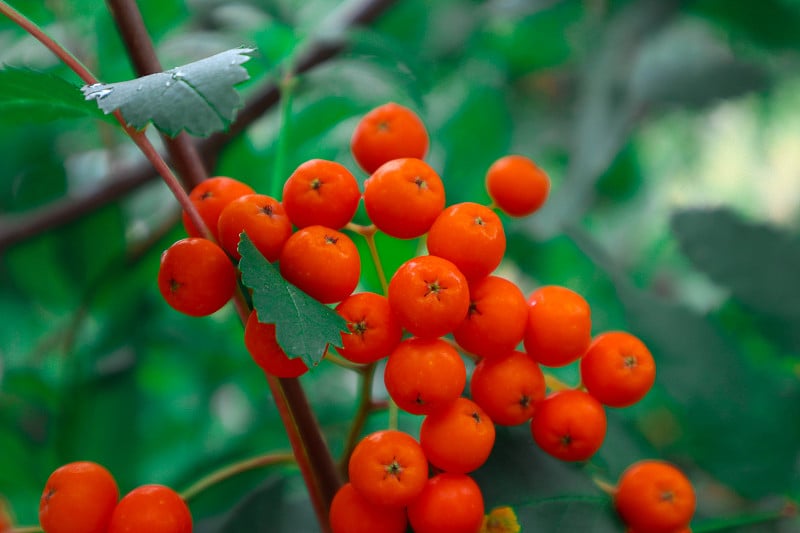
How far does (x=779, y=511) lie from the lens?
51 cm

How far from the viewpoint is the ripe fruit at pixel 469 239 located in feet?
1.10

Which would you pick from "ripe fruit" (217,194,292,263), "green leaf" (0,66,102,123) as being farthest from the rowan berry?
"green leaf" (0,66,102,123)

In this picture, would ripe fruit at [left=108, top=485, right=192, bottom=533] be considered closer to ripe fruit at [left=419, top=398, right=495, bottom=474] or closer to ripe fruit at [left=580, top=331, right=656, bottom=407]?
ripe fruit at [left=419, top=398, right=495, bottom=474]

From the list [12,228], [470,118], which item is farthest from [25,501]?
[470,118]

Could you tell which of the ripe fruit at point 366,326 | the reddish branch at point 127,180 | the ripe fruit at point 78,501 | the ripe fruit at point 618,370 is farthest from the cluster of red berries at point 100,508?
the reddish branch at point 127,180

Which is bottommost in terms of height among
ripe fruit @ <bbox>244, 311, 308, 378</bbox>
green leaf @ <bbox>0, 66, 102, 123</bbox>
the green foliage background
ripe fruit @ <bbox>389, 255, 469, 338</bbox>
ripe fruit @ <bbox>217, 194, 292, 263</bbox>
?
the green foliage background

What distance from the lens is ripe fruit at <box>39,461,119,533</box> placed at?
1.09 ft

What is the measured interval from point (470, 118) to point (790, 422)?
0.50 meters

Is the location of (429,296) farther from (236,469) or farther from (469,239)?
(236,469)

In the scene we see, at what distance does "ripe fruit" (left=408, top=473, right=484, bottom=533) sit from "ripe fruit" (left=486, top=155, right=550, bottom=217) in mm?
166

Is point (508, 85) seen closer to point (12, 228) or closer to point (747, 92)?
point (747, 92)

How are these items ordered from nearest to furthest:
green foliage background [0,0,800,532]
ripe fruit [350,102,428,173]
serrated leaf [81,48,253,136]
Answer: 1. serrated leaf [81,48,253,136]
2. ripe fruit [350,102,428,173]
3. green foliage background [0,0,800,532]

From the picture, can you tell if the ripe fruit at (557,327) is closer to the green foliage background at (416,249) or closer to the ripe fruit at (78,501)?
the green foliage background at (416,249)

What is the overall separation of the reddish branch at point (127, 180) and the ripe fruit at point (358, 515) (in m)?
0.40
